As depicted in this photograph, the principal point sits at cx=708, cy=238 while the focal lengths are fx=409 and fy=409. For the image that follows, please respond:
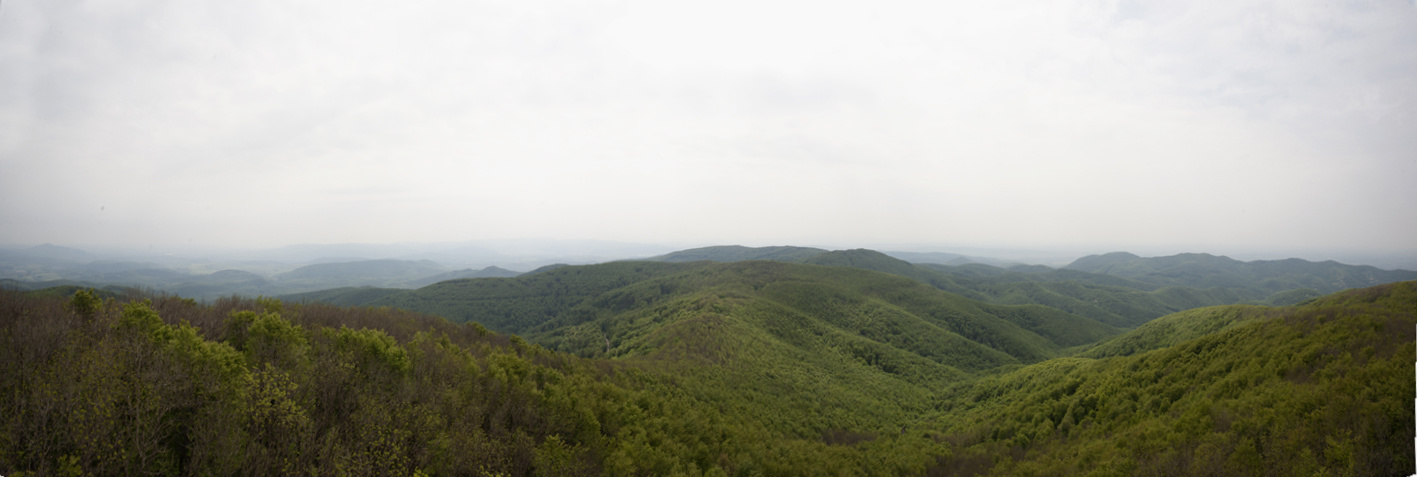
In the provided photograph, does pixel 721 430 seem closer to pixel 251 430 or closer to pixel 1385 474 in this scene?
pixel 251 430

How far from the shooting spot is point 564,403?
46.4 ft

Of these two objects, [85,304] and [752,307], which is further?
[752,307]

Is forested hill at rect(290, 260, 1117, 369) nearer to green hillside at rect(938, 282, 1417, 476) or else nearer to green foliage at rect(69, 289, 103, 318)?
green hillside at rect(938, 282, 1417, 476)

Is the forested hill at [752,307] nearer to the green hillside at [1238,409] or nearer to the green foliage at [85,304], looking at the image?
the green hillside at [1238,409]

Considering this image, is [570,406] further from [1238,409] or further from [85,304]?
[1238,409]

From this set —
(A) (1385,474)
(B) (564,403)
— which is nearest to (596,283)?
(B) (564,403)

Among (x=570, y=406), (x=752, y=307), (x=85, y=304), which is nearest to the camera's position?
(x=85, y=304)

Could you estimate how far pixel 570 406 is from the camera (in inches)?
568

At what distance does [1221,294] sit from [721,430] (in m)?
290

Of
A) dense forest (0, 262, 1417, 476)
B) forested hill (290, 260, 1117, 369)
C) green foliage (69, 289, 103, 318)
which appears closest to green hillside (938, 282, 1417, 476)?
dense forest (0, 262, 1417, 476)

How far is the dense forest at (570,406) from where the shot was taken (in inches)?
237

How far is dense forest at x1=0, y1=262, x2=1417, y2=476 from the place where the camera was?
19.8 feet

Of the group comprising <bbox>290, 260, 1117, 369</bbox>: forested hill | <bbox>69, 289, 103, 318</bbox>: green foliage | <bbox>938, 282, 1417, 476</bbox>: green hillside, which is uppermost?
<bbox>69, 289, 103, 318</bbox>: green foliage

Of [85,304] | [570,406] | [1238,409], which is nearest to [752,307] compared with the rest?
[1238,409]
